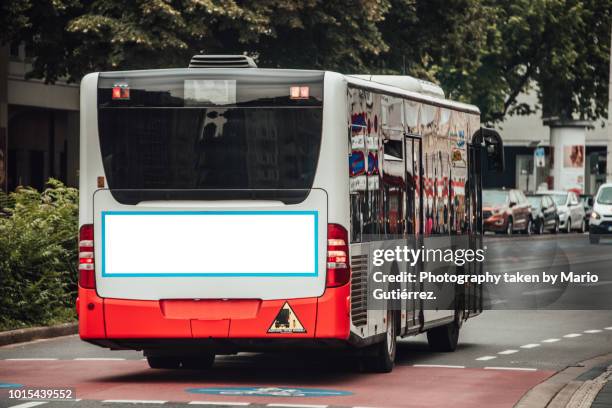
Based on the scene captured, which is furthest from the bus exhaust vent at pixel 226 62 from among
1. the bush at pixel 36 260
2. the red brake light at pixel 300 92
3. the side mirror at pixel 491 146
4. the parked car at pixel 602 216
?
the parked car at pixel 602 216

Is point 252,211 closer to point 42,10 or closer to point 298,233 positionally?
point 298,233

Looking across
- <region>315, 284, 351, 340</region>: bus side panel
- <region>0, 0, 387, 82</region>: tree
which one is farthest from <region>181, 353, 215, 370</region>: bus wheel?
<region>0, 0, 387, 82</region>: tree

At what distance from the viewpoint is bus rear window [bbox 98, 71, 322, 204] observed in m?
13.9

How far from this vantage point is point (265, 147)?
14.0 meters

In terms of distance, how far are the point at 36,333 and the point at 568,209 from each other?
4596 centimetres

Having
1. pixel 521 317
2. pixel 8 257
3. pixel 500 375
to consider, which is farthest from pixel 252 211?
pixel 521 317

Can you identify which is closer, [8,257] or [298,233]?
[298,233]

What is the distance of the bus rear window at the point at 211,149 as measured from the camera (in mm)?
13922

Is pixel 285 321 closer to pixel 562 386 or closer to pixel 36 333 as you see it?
pixel 562 386

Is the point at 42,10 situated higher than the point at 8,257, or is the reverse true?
the point at 42,10

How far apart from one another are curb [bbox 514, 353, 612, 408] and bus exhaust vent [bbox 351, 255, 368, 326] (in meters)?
1.56

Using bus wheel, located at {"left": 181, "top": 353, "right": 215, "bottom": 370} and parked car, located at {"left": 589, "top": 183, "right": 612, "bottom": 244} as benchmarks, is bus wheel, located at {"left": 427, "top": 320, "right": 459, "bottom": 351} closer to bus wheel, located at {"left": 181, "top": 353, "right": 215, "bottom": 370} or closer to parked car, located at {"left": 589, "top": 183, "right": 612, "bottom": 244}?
bus wheel, located at {"left": 181, "top": 353, "right": 215, "bottom": 370}

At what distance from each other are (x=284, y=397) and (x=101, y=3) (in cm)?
2288

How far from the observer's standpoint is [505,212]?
55562 mm
